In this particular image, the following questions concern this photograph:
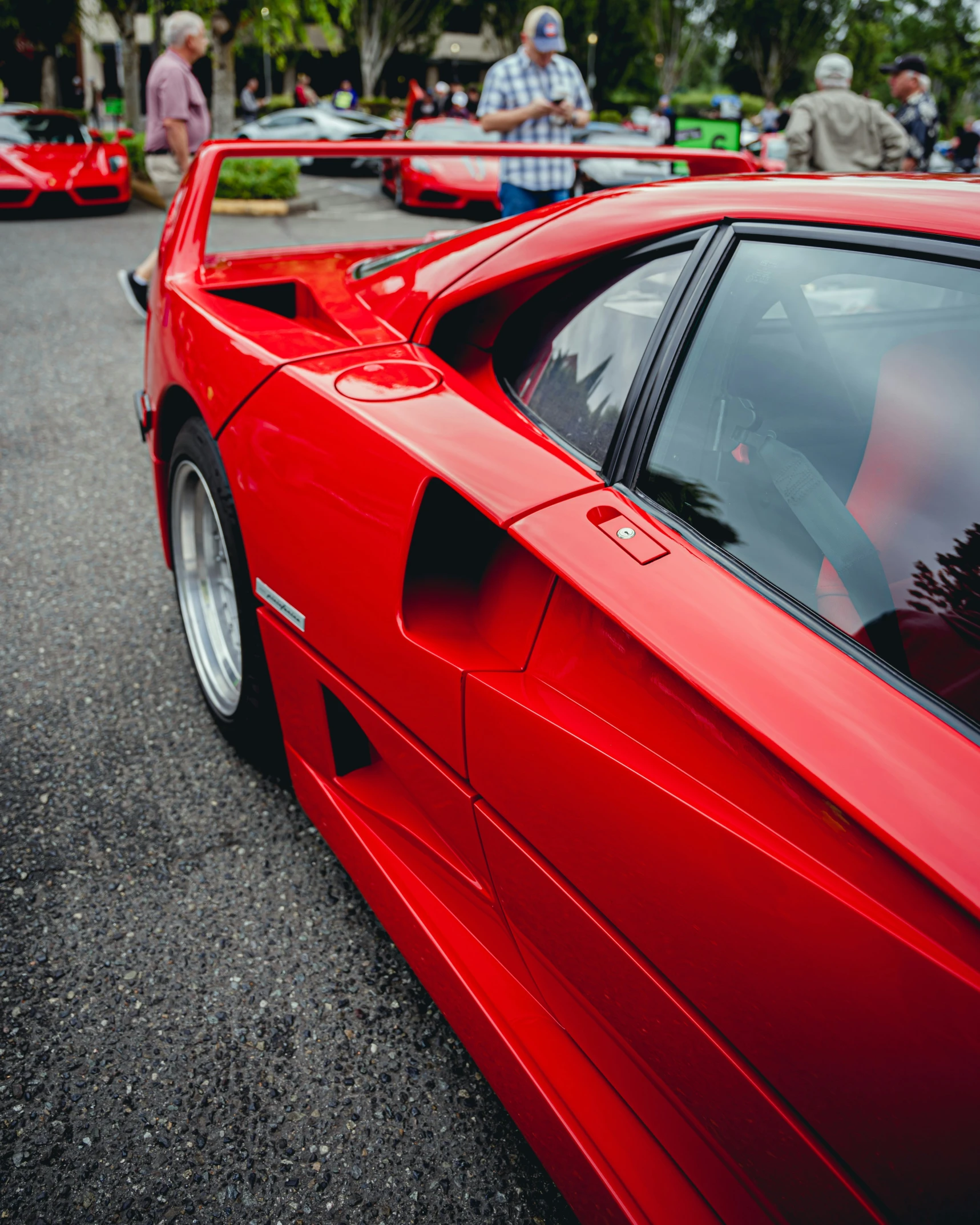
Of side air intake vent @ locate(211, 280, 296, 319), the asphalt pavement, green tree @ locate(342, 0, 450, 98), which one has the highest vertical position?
green tree @ locate(342, 0, 450, 98)

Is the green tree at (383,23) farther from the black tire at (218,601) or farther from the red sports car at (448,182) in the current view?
the black tire at (218,601)

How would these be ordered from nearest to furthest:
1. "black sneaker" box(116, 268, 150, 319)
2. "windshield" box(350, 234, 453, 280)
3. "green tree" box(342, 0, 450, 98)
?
"windshield" box(350, 234, 453, 280) < "black sneaker" box(116, 268, 150, 319) < "green tree" box(342, 0, 450, 98)

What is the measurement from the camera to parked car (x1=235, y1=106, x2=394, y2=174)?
53.9ft

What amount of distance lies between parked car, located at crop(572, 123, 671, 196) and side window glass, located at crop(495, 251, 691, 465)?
6717 millimetres

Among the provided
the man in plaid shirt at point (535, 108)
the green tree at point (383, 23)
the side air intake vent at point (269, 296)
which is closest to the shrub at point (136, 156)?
the man in plaid shirt at point (535, 108)

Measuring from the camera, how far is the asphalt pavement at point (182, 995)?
1.23 m

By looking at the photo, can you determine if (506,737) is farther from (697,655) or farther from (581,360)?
(581,360)

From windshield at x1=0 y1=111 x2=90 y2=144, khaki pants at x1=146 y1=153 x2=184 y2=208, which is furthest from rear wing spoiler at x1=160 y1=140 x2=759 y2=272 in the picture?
windshield at x1=0 y1=111 x2=90 y2=144

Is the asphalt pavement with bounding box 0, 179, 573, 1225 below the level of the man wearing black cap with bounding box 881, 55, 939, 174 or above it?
below

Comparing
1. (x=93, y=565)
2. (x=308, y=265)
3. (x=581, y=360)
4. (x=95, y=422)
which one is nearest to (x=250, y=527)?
(x=581, y=360)

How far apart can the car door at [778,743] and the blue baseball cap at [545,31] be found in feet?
12.9

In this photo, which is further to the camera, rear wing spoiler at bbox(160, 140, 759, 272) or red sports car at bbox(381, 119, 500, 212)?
red sports car at bbox(381, 119, 500, 212)

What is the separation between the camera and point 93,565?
292 centimetres

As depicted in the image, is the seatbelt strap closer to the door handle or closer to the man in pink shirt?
the door handle
